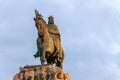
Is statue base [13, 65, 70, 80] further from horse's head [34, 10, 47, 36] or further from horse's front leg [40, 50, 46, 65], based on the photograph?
horse's head [34, 10, 47, 36]

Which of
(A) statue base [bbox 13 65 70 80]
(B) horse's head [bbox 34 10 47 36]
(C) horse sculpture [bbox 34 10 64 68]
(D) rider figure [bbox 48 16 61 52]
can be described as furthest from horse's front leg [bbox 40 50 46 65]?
(B) horse's head [bbox 34 10 47 36]

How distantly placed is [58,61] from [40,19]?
300 cm

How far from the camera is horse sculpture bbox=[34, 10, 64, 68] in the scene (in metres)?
52.6

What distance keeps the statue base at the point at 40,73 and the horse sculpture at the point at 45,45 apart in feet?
3.65

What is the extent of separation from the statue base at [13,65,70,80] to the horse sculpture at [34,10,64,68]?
1114 mm

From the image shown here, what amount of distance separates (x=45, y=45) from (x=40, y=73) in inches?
86.8

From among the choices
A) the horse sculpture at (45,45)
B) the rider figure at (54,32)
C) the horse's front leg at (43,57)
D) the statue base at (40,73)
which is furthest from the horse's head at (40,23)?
the statue base at (40,73)

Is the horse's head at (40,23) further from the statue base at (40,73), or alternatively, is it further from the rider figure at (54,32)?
the statue base at (40,73)

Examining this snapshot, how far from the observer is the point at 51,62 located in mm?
53156

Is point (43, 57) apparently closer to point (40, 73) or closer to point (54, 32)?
point (40, 73)

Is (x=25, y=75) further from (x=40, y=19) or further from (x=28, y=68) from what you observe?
(x=40, y=19)

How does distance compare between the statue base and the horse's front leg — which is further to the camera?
the horse's front leg

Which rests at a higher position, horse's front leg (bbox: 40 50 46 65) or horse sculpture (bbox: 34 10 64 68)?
horse sculpture (bbox: 34 10 64 68)

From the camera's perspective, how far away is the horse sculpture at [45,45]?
52594 mm
